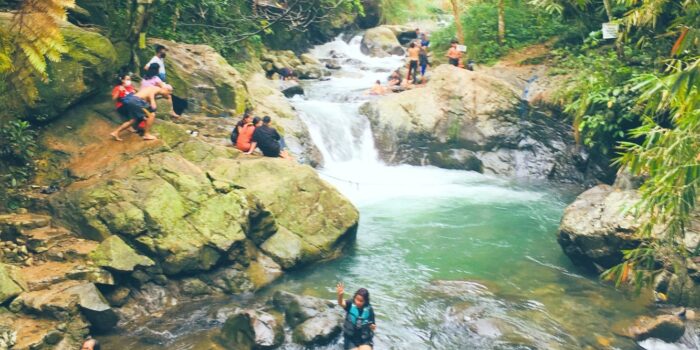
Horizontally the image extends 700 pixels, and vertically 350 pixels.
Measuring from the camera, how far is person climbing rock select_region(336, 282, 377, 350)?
7598 mm

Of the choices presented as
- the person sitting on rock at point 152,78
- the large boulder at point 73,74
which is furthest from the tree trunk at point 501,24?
the large boulder at point 73,74

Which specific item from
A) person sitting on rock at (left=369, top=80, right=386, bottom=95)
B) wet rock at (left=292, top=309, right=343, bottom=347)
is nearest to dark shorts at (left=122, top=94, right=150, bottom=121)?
wet rock at (left=292, top=309, right=343, bottom=347)

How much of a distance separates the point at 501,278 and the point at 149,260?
6.32 m

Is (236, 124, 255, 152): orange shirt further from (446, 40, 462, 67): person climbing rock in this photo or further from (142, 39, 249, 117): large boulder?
(446, 40, 462, 67): person climbing rock

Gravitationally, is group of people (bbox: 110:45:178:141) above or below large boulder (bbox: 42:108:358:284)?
above

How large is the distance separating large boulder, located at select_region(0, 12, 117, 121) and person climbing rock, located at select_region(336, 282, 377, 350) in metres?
6.86

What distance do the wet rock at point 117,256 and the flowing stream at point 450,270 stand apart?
99 centimetres

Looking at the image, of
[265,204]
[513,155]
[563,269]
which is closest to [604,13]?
[513,155]

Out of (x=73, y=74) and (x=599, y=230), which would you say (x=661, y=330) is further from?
(x=73, y=74)

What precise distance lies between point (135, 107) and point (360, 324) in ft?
20.0

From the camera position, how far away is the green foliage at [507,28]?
68.9 ft

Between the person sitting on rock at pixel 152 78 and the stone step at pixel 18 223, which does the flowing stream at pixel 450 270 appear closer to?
the stone step at pixel 18 223

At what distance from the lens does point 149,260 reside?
29.1 feet

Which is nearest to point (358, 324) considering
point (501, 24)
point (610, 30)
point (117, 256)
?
point (117, 256)
